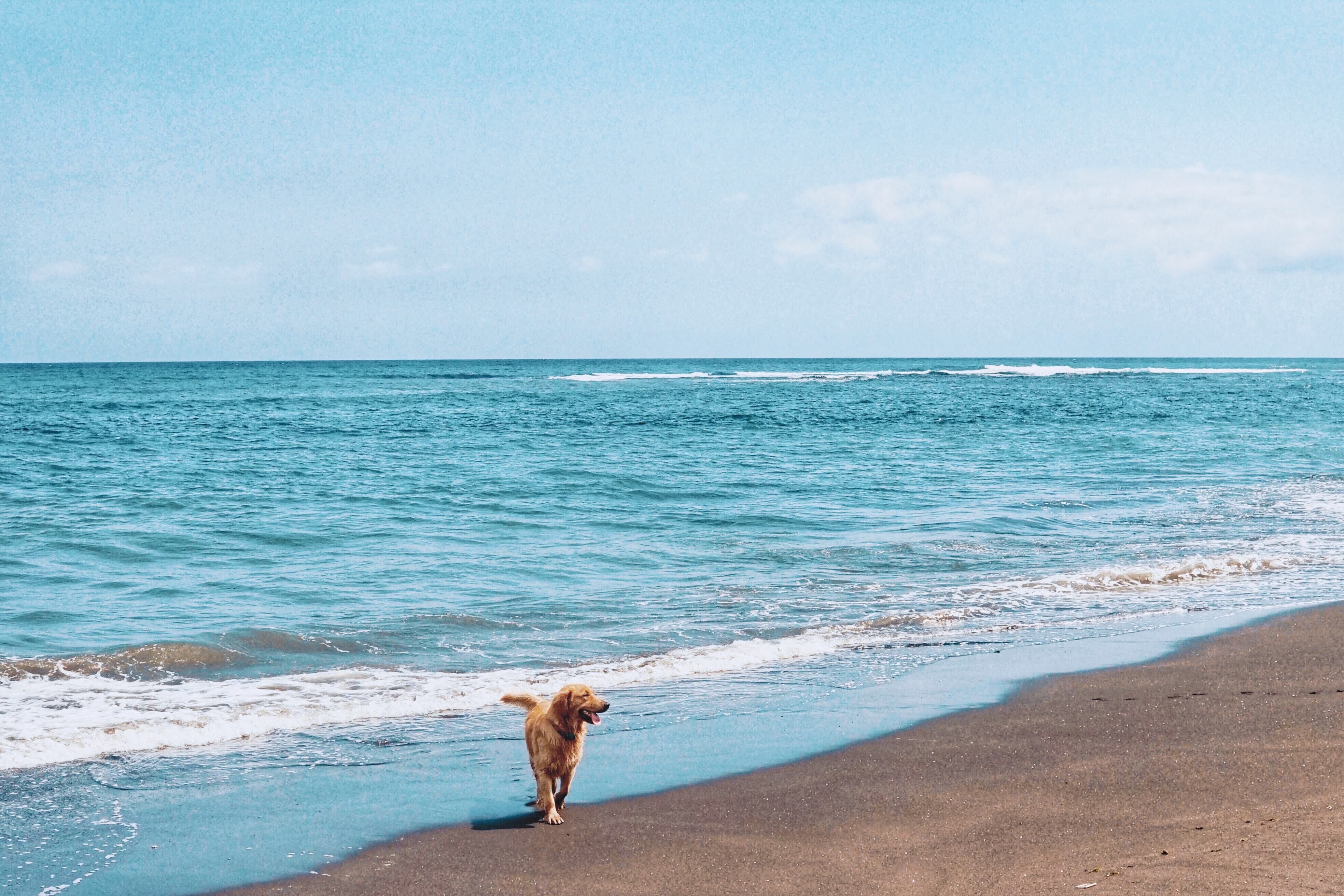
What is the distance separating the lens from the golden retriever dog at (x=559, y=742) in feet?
16.6

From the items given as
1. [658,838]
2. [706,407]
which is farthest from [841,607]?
[706,407]

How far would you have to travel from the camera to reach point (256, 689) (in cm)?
764

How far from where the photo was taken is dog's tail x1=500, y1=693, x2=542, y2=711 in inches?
219

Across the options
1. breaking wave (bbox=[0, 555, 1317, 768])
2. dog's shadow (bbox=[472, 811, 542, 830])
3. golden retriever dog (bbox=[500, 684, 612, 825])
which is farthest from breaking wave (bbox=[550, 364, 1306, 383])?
dog's shadow (bbox=[472, 811, 542, 830])

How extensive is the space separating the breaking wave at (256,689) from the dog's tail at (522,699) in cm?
157

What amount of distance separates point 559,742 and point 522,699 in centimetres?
56

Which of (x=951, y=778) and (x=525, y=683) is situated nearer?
(x=951, y=778)

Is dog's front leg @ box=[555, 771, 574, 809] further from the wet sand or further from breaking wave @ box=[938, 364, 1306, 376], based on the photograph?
breaking wave @ box=[938, 364, 1306, 376]

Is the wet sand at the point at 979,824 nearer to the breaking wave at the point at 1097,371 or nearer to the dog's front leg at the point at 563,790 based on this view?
the dog's front leg at the point at 563,790

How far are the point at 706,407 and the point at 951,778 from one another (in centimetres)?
4127

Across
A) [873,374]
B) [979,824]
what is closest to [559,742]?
[979,824]

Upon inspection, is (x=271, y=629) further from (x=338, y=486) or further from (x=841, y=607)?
(x=338, y=486)

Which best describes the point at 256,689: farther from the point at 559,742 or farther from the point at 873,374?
the point at 873,374

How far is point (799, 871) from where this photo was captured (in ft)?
14.4
